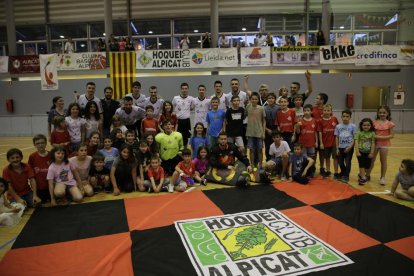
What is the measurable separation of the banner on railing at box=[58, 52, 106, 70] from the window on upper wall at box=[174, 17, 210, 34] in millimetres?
4559

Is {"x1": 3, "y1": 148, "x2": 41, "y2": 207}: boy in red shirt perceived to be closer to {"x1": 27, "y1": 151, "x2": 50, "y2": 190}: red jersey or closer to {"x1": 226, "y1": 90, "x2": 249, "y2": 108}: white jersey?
{"x1": 27, "y1": 151, "x2": 50, "y2": 190}: red jersey

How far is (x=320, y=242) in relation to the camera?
130 inches

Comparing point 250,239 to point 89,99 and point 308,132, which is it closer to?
point 308,132

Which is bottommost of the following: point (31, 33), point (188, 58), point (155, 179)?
point (155, 179)

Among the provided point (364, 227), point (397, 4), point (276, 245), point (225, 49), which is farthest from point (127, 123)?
point (397, 4)

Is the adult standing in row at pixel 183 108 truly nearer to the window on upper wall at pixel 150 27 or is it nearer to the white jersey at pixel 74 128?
the white jersey at pixel 74 128

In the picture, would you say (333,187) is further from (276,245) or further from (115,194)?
(115,194)

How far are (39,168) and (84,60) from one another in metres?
9.81

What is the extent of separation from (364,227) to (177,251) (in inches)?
94.1

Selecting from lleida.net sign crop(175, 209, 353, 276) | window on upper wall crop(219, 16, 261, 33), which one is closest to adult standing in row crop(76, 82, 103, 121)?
lleida.net sign crop(175, 209, 353, 276)

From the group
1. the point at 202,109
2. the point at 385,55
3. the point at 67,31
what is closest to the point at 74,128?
the point at 202,109

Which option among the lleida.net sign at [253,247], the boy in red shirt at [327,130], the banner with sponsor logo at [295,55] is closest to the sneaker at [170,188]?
the lleida.net sign at [253,247]

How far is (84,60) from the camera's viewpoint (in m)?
13.3

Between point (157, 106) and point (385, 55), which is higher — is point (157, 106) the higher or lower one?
the lower one
